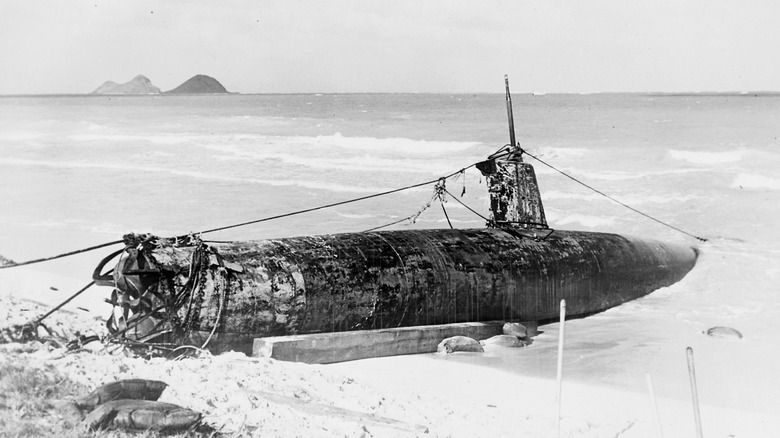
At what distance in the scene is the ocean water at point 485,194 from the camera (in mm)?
10797

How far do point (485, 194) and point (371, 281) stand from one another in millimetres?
20120

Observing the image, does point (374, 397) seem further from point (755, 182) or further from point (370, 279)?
point (755, 182)

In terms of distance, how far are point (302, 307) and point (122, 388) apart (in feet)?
11.5

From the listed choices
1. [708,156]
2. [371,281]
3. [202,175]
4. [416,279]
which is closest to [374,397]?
[371,281]

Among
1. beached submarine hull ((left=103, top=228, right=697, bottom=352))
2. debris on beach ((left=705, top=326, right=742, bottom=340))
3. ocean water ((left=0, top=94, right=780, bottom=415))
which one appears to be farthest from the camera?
debris on beach ((left=705, top=326, right=742, bottom=340))

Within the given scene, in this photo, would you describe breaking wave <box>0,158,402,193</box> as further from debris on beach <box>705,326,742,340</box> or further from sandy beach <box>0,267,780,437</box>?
sandy beach <box>0,267,780,437</box>

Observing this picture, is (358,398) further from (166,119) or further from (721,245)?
(166,119)

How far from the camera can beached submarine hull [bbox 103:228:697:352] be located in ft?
28.3

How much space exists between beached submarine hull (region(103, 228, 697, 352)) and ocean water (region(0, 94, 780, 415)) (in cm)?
71

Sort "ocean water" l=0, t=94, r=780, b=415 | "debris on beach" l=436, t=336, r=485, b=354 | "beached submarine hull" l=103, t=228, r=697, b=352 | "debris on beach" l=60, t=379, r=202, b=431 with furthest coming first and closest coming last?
"ocean water" l=0, t=94, r=780, b=415 < "debris on beach" l=436, t=336, r=485, b=354 < "beached submarine hull" l=103, t=228, r=697, b=352 < "debris on beach" l=60, t=379, r=202, b=431

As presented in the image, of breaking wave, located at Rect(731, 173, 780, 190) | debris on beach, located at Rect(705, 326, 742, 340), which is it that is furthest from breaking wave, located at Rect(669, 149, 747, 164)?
debris on beach, located at Rect(705, 326, 742, 340)

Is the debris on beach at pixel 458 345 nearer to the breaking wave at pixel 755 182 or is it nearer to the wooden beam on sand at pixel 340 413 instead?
the wooden beam on sand at pixel 340 413

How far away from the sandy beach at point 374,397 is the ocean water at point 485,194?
66 centimetres

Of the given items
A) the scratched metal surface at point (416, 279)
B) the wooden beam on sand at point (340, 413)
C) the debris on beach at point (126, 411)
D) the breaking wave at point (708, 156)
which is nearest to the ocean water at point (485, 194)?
the breaking wave at point (708, 156)
